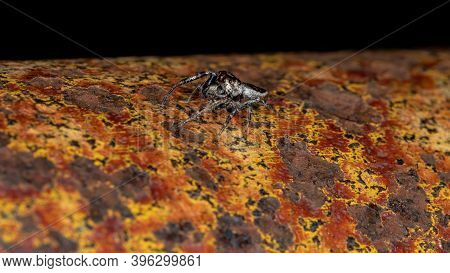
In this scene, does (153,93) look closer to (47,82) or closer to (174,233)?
(47,82)

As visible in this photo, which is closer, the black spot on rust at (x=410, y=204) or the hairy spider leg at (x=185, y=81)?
the black spot on rust at (x=410, y=204)

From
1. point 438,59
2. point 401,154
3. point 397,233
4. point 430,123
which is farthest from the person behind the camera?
point 438,59

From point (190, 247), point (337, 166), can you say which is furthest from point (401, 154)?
point (190, 247)

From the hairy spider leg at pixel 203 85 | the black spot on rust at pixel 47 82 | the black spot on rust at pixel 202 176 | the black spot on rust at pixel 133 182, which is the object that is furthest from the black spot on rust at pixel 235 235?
the black spot on rust at pixel 47 82

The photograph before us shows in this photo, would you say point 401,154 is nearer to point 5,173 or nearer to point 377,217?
point 377,217

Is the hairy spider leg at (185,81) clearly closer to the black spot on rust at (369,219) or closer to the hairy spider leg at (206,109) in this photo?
the hairy spider leg at (206,109)

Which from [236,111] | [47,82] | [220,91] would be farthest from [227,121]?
[47,82]
